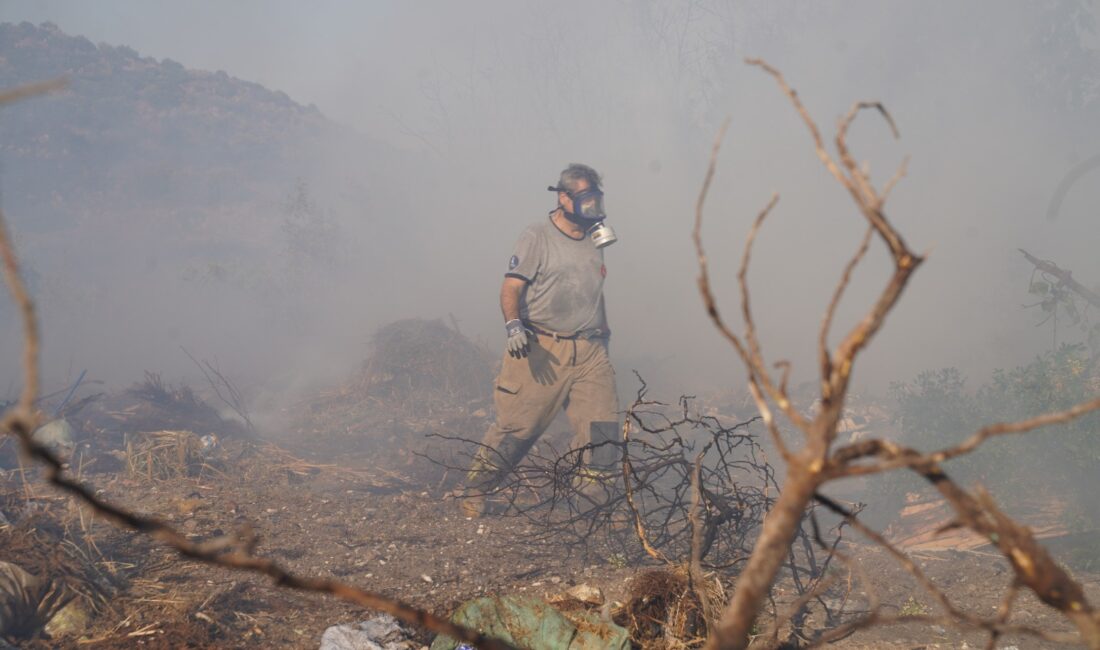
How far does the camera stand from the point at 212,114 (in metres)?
38.6

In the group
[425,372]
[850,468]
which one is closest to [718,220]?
[425,372]

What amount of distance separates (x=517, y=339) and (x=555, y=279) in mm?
756

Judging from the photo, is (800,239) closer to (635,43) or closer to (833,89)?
(833,89)

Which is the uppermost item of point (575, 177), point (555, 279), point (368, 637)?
point (575, 177)

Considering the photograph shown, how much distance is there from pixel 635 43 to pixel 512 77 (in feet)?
26.4

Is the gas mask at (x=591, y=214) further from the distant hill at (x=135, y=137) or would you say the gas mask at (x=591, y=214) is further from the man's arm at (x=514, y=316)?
the distant hill at (x=135, y=137)

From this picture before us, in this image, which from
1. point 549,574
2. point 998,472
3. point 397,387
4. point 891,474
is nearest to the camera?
point 549,574

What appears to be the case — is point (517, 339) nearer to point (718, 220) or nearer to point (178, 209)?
point (718, 220)

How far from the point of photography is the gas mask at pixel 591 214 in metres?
5.69

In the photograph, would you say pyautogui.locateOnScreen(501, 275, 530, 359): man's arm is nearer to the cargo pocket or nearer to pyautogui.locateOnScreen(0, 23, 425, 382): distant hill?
the cargo pocket

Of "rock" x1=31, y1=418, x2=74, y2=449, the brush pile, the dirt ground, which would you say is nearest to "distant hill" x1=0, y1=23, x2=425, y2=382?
the brush pile

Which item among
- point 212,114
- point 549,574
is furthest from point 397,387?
point 212,114

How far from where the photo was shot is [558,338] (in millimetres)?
5633

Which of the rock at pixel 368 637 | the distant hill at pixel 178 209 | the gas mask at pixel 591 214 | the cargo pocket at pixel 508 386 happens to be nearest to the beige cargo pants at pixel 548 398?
the cargo pocket at pixel 508 386
